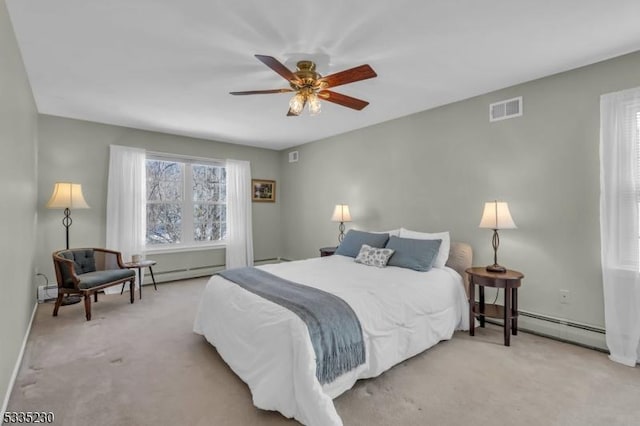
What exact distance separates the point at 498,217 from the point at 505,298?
76 centimetres

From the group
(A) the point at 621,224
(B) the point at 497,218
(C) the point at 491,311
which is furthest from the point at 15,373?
(A) the point at 621,224

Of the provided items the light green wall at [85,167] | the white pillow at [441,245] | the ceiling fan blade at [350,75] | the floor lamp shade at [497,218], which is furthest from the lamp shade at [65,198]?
the floor lamp shade at [497,218]

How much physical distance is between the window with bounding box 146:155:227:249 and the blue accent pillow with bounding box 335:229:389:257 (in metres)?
2.86

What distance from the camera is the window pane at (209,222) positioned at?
223 inches

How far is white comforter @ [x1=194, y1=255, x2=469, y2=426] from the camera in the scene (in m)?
1.81

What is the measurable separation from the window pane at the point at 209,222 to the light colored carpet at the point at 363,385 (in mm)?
2692

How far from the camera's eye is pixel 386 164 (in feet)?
14.9

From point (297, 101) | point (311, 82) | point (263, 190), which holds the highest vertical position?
point (311, 82)

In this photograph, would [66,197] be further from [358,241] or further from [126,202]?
[358,241]

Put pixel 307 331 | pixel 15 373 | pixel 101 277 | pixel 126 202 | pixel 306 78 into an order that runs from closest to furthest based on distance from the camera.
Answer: pixel 307 331
pixel 15 373
pixel 306 78
pixel 101 277
pixel 126 202

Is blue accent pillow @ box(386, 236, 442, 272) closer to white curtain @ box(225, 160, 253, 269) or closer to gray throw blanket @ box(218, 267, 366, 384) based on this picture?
gray throw blanket @ box(218, 267, 366, 384)

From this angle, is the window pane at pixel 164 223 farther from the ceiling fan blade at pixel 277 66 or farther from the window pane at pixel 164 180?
the ceiling fan blade at pixel 277 66

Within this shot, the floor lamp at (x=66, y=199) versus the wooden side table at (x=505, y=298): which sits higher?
the floor lamp at (x=66, y=199)

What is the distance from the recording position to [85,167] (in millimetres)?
4504
